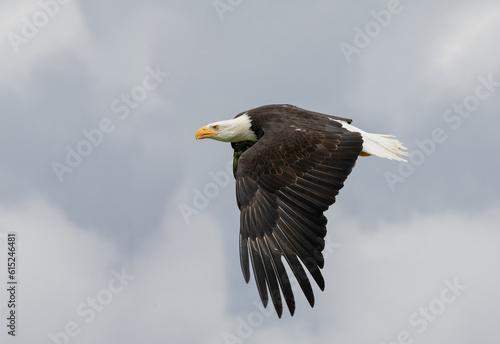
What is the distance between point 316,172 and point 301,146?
1.77 ft

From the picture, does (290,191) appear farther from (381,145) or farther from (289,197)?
(381,145)

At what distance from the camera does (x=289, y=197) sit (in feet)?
35.3

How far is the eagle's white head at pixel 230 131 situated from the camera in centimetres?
1291

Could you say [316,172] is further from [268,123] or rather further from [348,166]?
[268,123]

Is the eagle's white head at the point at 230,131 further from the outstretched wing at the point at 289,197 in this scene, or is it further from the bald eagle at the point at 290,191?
the outstretched wing at the point at 289,197

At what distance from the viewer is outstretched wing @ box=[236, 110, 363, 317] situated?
10.0 m

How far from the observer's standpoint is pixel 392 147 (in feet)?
42.6

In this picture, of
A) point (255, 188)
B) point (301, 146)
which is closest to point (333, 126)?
point (301, 146)

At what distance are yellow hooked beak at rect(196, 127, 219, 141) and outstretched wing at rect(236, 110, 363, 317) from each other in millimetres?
1564

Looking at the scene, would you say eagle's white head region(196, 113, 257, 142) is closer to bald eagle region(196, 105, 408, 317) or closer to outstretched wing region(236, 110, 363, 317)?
bald eagle region(196, 105, 408, 317)

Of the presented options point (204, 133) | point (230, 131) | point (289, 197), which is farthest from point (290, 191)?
point (204, 133)

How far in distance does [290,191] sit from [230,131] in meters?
2.58

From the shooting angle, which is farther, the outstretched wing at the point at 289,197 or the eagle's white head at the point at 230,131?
the eagle's white head at the point at 230,131

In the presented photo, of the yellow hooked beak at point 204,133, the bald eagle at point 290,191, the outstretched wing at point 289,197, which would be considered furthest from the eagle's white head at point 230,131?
the outstretched wing at point 289,197
